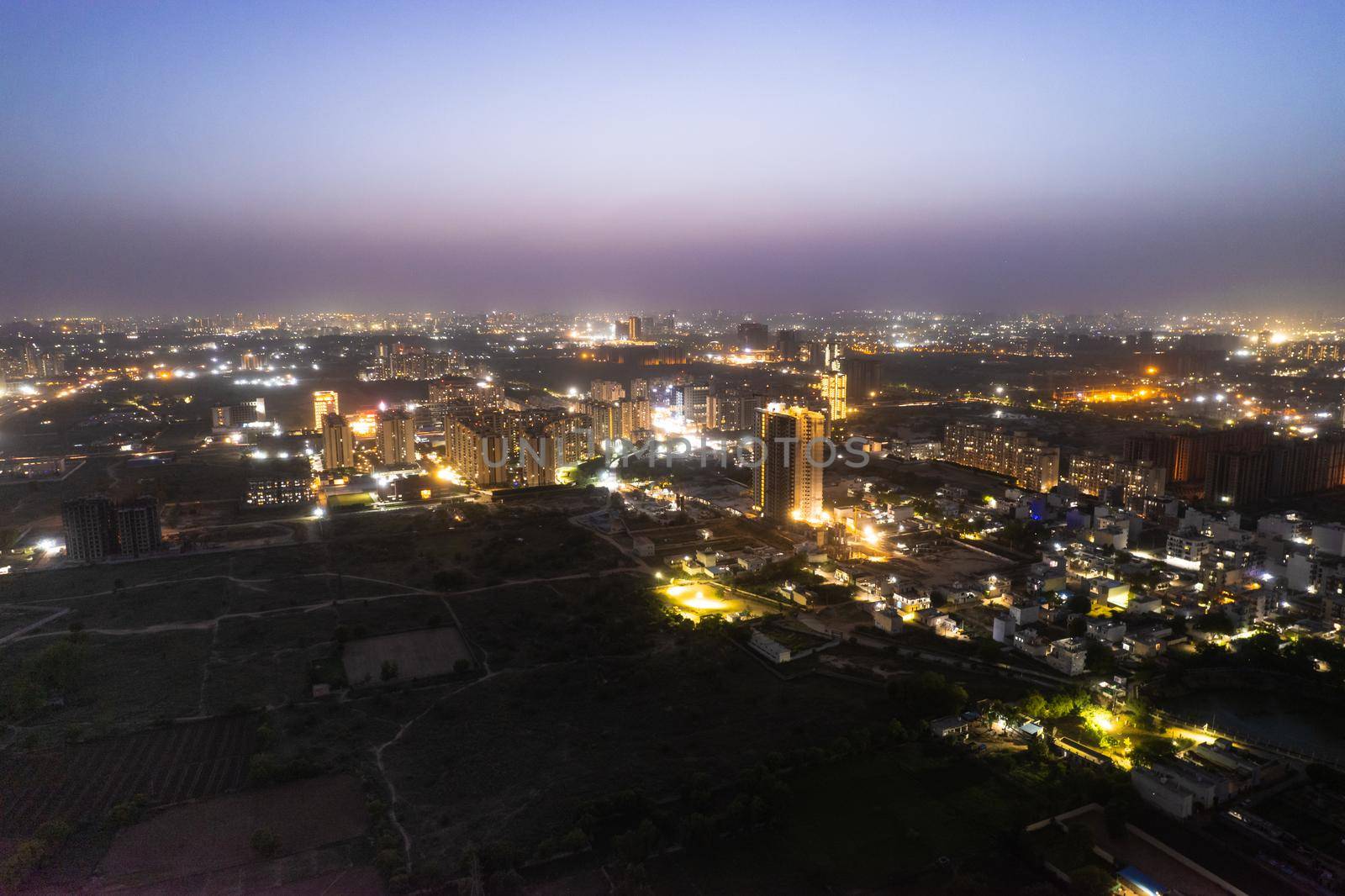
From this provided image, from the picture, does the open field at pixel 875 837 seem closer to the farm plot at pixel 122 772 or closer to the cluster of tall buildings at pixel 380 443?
the farm plot at pixel 122 772

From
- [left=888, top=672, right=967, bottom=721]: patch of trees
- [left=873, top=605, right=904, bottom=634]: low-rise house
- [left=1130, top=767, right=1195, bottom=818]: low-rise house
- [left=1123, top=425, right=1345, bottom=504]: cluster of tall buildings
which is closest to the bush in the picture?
[left=888, top=672, right=967, bottom=721]: patch of trees

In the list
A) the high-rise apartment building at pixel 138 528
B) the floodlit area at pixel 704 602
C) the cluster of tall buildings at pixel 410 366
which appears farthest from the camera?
the cluster of tall buildings at pixel 410 366

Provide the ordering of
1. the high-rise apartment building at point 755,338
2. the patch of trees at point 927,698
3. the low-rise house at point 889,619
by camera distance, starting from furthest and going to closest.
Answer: the high-rise apartment building at point 755,338 → the low-rise house at point 889,619 → the patch of trees at point 927,698

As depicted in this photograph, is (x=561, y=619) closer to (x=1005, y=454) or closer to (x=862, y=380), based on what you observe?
(x=1005, y=454)

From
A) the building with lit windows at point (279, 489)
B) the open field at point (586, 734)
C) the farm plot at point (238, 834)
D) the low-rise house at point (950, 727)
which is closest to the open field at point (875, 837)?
the low-rise house at point (950, 727)

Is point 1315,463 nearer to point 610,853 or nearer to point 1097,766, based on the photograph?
point 1097,766

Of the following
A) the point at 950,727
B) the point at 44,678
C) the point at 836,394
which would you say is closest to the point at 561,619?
the point at 950,727
